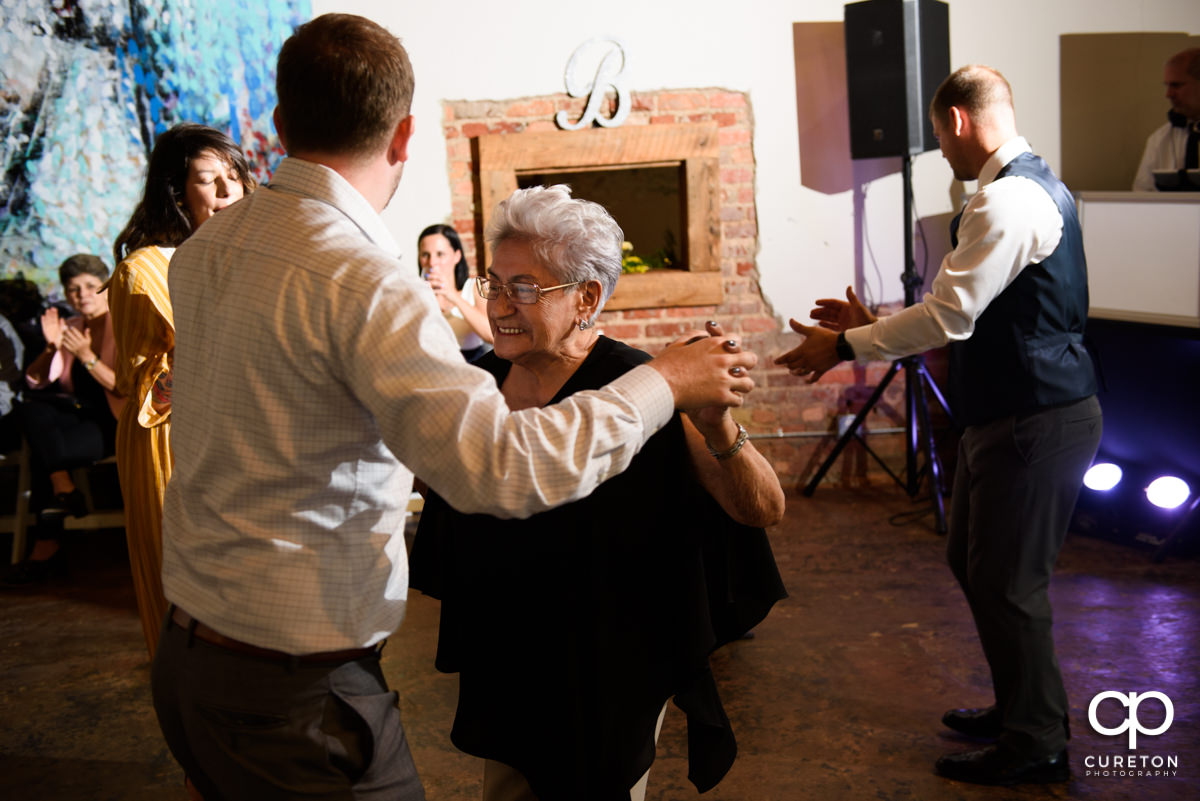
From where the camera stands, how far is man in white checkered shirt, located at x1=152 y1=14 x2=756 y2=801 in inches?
43.7

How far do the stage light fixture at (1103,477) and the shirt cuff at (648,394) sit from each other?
3.72m

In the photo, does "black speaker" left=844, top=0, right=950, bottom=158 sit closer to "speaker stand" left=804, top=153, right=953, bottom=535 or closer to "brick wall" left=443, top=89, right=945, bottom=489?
"speaker stand" left=804, top=153, right=953, bottom=535

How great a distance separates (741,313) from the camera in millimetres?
5328

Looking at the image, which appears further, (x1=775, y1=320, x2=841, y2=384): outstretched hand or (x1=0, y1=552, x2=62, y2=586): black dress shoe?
(x1=0, y1=552, x2=62, y2=586): black dress shoe

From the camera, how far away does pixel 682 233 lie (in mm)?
5445

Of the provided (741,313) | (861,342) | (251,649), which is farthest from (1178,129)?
(251,649)

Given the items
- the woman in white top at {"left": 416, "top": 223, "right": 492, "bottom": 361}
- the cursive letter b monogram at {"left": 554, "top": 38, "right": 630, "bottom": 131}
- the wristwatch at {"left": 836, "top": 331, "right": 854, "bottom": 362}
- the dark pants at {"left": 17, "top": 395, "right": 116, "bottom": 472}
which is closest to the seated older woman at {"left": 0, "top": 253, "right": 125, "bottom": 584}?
the dark pants at {"left": 17, "top": 395, "right": 116, "bottom": 472}

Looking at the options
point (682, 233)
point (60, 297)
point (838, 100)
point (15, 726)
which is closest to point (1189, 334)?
point (838, 100)

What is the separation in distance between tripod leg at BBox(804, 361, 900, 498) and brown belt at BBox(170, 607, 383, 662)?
3972 mm

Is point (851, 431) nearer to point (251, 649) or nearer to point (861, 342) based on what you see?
point (861, 342)

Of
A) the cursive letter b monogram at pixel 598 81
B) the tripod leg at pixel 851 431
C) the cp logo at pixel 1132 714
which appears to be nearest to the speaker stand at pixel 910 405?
the tripod leg at pixel 851 431

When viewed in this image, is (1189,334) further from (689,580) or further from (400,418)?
(400,418)

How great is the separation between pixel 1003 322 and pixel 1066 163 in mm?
3376

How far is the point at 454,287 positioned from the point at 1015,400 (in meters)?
2.96
